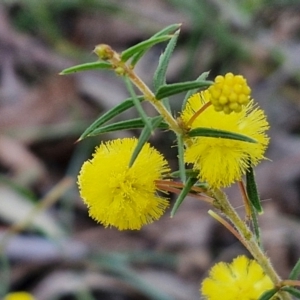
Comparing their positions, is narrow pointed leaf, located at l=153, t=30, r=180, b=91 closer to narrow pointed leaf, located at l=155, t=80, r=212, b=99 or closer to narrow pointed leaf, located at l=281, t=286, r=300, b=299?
narrow pointed leaf, located at l=155, t=80, r=212, b=99

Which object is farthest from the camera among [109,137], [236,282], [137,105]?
[109,137]

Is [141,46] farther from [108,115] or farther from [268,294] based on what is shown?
[268,294]

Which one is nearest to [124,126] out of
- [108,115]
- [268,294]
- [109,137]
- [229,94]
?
[108,115]

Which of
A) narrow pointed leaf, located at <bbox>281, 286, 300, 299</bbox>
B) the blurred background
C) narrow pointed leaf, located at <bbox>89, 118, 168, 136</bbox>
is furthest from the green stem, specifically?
the blurred background

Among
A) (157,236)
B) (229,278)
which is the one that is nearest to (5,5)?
(157,236)

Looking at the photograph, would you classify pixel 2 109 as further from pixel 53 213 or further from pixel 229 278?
pixel 229 278

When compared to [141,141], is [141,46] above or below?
above

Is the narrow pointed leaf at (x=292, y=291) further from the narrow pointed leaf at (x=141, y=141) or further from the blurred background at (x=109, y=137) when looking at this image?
the blurred background at (x=109, y=137)
